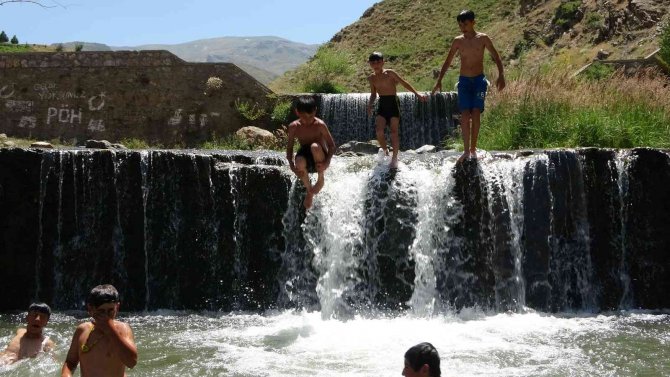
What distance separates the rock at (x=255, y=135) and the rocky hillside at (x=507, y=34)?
19.2 feet

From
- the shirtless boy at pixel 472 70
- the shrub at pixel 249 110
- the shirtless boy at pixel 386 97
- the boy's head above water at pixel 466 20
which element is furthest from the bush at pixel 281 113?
the boy's head above water at pixel 466 20

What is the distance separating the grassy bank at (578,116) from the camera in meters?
13.5

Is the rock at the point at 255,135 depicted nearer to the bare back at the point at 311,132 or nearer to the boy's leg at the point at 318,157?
the bare back at the point at 311,132

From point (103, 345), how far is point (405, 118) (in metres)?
14.7

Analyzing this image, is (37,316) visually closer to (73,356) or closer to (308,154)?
(73,356)

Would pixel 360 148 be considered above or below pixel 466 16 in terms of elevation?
below

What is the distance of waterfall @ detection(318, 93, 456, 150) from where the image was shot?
1930 centimetres

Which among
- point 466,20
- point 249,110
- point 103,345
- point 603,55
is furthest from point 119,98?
point 103,345

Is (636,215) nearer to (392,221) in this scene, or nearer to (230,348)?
(392,221)

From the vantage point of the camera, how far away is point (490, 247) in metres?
11.3

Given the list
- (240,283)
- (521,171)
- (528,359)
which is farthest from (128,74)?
(528,359)

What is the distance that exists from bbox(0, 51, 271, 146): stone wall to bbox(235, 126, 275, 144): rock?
84 centimetres

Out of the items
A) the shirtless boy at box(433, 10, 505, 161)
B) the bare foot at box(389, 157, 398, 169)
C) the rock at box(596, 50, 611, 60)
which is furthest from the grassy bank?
the rock at box(596, 50, 611, 60)

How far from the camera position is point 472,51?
34.2 feet
